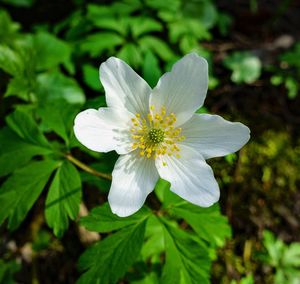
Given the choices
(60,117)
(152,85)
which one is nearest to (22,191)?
(60,117)

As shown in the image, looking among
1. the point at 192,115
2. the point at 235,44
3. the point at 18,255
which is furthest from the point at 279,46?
the point at 18,255

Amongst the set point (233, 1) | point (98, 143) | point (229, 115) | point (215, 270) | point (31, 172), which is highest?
point (98, 143)

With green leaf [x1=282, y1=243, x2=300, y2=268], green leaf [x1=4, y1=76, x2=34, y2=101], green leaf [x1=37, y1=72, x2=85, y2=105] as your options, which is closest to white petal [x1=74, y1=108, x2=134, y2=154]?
green leaf [x1=4, y1=76, x2=34, y2=101]

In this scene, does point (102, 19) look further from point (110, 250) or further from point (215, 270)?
point (215, 270)

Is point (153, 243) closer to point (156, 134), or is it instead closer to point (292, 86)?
point (156, 134)

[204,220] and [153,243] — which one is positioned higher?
[204,220]

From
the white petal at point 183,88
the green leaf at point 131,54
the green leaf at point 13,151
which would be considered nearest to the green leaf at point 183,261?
the white petal at point 183,88
